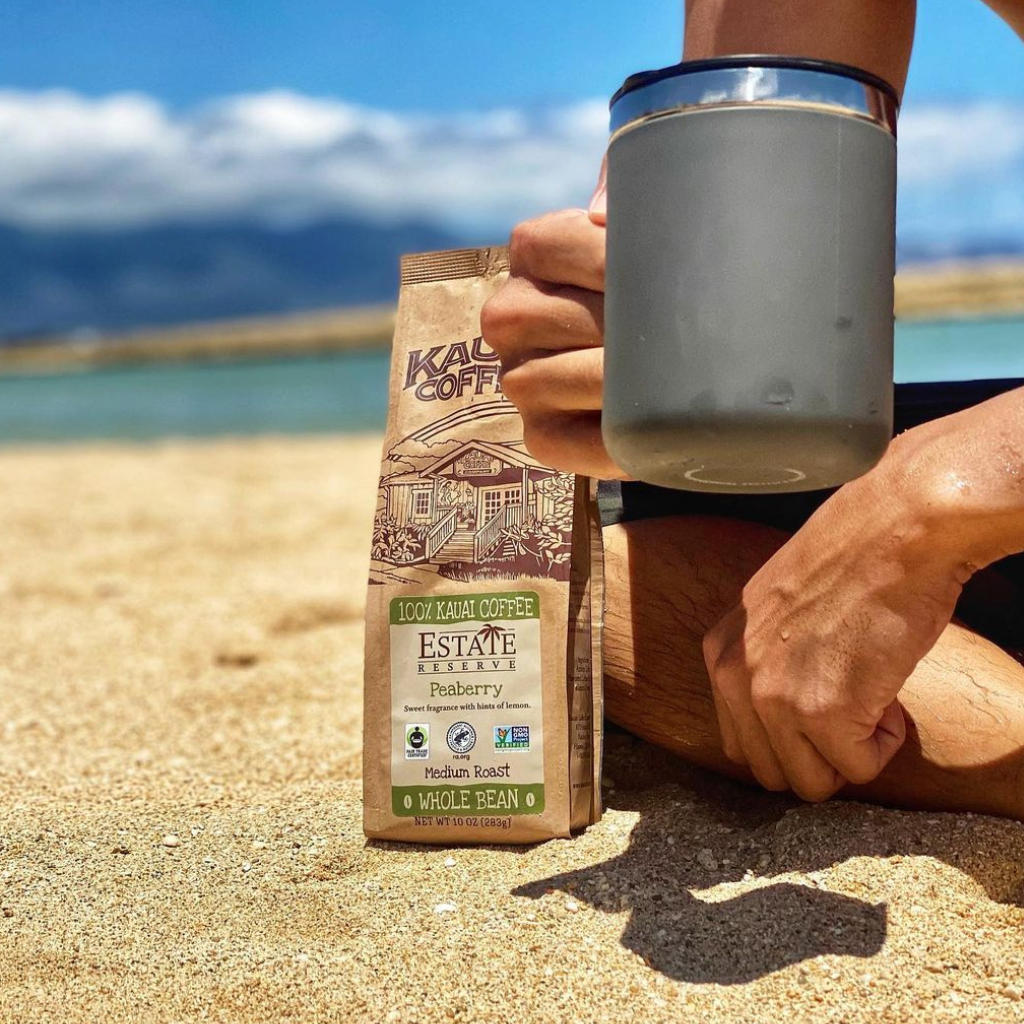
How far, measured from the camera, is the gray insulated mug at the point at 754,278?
1.98 feet

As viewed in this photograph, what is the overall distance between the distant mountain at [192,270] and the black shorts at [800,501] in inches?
4461

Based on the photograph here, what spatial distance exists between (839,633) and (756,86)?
45 centimetres

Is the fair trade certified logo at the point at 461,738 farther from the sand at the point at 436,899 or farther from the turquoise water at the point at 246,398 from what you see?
the turquoise water at the point at 246,398

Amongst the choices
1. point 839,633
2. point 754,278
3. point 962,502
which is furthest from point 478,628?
point 754,278

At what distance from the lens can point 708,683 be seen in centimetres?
125

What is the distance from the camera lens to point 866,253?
0.64 meters

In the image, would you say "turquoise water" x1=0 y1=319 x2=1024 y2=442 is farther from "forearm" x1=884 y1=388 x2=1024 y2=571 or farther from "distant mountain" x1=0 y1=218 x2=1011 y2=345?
"distant mountain" x1=0 y1=218 x2=1011 y2=345

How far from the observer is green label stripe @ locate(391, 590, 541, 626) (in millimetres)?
1177

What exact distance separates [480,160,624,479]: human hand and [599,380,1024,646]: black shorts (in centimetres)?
50

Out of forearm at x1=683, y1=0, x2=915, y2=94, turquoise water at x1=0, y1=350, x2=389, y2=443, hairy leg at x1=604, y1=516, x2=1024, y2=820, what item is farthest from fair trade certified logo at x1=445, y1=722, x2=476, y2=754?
turquoise water at x1=0, y1=350, x2=389, y2=443

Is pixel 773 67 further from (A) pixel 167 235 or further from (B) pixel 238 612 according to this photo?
(A) pixel 167 235

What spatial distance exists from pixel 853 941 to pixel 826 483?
0.46m

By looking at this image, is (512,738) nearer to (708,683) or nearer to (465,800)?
(465,800)

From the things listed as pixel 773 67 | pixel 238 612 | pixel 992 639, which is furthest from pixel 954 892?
pixel 238 612
